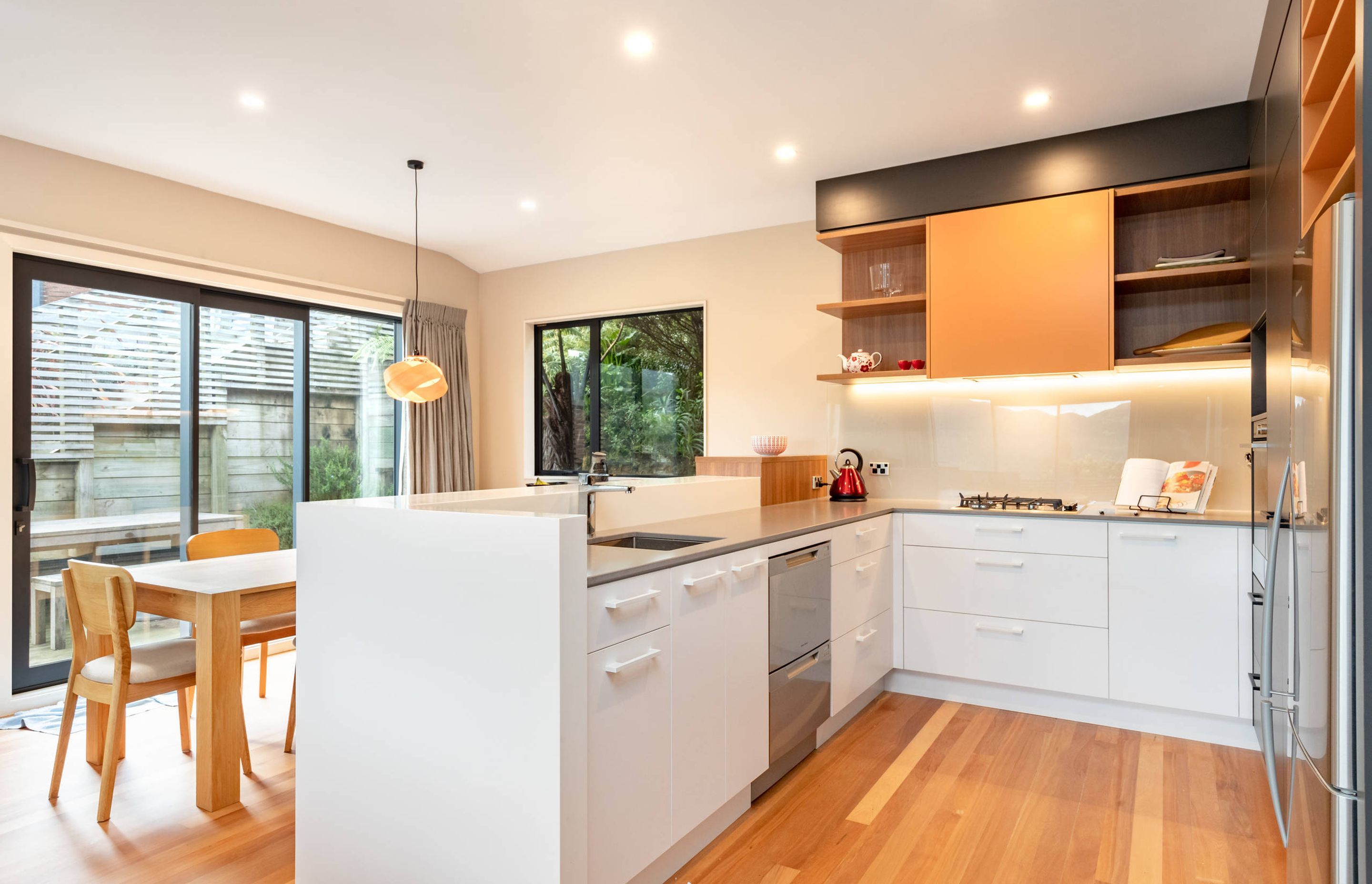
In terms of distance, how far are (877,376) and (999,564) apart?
112cm

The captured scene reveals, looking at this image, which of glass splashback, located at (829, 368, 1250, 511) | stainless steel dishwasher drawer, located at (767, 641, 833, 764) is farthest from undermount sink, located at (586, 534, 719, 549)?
glass splashback, located at (829, 368, 1250, 511)

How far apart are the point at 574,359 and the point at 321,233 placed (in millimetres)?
1821

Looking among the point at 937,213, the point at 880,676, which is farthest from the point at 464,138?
the point at 880,676

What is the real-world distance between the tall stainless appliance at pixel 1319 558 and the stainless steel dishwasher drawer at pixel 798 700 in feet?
4.32

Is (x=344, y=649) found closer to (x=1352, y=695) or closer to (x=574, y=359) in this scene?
(x=1352, y=695)

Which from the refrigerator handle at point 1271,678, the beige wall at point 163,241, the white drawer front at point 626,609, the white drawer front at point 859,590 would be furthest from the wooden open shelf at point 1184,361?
the beige wall at point 163,241

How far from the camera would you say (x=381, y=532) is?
187cm

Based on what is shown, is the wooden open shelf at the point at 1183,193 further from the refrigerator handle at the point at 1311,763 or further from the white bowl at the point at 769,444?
the refrigerator handle at the point at 1311,763

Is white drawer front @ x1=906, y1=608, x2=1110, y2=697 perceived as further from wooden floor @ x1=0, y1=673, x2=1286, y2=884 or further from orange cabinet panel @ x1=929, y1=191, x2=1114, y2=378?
orange cabinet panel @ x1=929, y1=191, x2=1114, y2=378

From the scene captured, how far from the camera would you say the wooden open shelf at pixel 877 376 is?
3.83m

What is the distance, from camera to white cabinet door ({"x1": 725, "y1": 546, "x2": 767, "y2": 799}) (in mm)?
2234

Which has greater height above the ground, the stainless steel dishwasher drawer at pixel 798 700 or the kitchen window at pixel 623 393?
the kitchen window at pixel 623 393

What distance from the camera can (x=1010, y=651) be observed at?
333 cm

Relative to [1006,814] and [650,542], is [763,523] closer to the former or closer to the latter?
[650,542]
